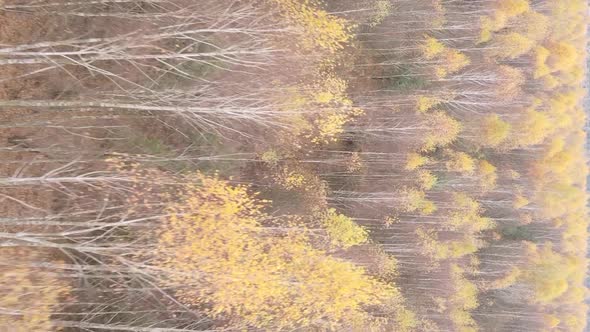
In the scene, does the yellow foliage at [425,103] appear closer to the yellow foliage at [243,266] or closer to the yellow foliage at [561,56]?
the yellow foliage at [243,266]

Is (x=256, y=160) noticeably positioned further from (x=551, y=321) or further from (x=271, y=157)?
(x=551, y=321)

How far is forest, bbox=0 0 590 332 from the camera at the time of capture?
941 cm

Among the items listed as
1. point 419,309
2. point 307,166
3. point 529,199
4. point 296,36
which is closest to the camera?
point 296,36

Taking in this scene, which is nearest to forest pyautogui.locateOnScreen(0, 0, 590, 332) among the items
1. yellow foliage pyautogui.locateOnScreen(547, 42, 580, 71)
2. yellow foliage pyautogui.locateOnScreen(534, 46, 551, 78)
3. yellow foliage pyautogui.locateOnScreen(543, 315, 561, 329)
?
yellow foliage pyautogui.locateOnScreen(534, 46, 551, 78)

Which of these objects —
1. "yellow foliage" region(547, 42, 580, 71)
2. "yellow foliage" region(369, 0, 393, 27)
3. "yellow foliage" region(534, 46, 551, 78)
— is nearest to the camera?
"yellow foliage" region(369, 0, 393, 27)

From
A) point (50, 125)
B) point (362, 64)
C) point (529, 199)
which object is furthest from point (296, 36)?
point (529, 199)

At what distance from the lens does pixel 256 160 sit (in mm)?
10875

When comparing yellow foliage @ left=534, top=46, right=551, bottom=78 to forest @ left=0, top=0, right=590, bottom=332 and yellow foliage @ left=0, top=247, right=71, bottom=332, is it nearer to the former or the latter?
forest @ left=0, top=0, right=590, bottom=332

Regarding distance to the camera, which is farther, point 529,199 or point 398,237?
point 529,199

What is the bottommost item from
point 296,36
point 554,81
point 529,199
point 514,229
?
point 514,229

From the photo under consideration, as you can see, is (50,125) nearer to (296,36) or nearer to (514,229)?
(296,36)

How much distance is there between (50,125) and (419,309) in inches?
361

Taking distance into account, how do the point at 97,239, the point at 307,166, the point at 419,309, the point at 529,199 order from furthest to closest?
the point at 529,199
the point at 419,309
the point at 307,166
the point at 97,239

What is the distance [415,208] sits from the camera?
40.8 feet
